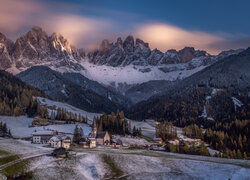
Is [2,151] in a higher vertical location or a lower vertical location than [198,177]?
higher

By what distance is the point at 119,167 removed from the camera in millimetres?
87750

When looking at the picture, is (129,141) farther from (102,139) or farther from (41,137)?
(41,137)

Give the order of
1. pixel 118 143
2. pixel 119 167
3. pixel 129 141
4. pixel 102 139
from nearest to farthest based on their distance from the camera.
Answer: pixel 119 167, pixel 102 139, pixel 118 143, pixel 129 141

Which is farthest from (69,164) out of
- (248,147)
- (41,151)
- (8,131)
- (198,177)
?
(248,147)

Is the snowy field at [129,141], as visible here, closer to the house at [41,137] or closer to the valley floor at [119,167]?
the house at [41,137]

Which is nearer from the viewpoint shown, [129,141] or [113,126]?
[129,141]

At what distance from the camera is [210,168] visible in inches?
3622

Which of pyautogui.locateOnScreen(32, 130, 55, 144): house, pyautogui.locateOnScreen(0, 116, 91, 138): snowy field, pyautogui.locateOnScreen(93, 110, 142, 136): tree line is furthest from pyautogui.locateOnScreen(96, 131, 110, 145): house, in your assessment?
pyautogui.locateOnScreen(93, 110, 142, 136): tree line

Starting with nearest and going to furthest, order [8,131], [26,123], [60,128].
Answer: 1. [8,131]
2. [60,128]
3. [26,123]

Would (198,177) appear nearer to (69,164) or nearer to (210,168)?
(210,168)

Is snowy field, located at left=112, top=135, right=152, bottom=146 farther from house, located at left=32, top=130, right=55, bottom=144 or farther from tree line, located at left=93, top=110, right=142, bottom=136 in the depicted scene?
house, located at left=32, top=130, right=55, bottom=144

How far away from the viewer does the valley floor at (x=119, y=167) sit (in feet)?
262

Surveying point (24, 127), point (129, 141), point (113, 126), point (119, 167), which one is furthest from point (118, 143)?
point (119, 167)

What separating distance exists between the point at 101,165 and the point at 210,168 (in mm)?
31342
